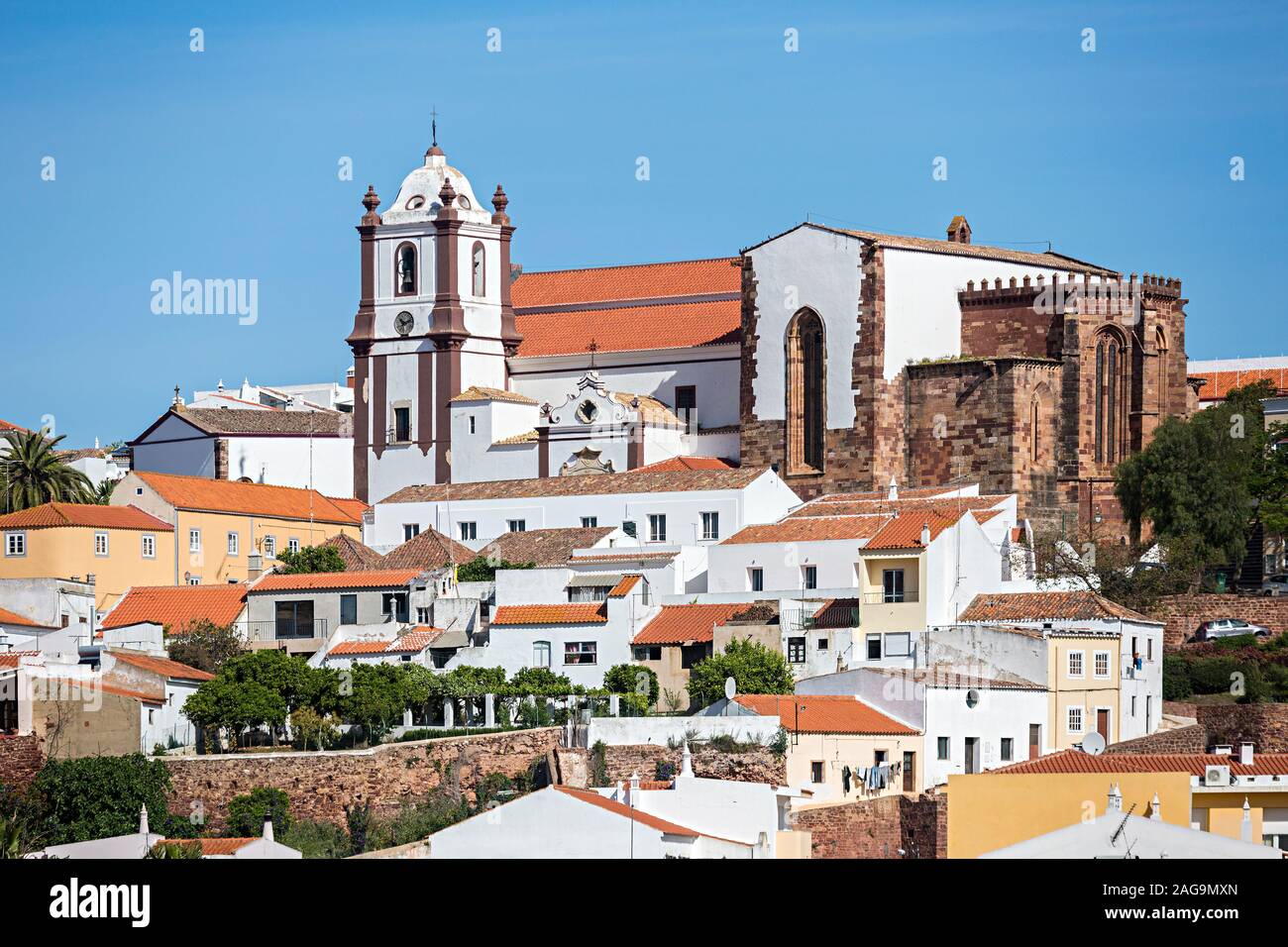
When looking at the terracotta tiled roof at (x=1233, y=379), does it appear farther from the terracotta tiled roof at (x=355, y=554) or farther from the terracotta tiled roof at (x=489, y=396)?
the terracotta tiled roof at (x=355, y=554)

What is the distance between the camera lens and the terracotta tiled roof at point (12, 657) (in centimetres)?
5416

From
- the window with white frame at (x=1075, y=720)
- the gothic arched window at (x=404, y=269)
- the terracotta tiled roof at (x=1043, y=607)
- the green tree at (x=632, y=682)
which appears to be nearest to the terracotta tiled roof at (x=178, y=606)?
the green tree at (x=632, y=682)

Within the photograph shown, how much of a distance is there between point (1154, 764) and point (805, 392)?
31.7m

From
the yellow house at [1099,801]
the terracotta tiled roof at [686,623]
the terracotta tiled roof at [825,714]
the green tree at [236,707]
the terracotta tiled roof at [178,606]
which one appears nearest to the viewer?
the yellow house at [1099,801]

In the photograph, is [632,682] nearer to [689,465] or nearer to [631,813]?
[631,813]

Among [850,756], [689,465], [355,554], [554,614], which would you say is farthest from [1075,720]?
[355,554]

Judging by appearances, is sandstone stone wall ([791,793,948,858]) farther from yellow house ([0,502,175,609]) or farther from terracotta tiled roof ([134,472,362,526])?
terracotta tiled roof ([134,472,362,526])

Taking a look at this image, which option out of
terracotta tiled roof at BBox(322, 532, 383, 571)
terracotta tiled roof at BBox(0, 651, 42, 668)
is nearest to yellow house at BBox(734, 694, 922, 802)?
terracotta tiled roof at BBox(0, 651, 42, 668)

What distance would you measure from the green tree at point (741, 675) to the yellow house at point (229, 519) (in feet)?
71.1

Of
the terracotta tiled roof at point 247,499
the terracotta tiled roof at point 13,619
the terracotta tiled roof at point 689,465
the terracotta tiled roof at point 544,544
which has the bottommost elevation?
the terracotta tiled roof at point 13,619

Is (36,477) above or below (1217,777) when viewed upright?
above

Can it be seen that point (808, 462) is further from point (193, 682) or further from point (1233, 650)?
point (193, 682)

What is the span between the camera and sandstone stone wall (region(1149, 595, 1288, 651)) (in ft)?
202

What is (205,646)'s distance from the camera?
60.8 metres
